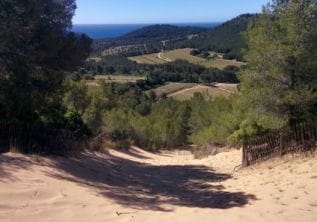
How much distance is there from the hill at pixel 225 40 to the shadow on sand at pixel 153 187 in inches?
3738

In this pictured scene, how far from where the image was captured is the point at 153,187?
43.3 ft

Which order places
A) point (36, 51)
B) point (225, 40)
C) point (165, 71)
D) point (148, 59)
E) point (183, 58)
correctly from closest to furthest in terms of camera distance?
point (36, 51) < point (165, 71) < point (225, 40) < point (183, 58) < point (148, 59)

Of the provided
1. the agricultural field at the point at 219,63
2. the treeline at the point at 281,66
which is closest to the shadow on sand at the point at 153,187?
the treeline at the point at 281,66

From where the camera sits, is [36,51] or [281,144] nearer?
[36,51]

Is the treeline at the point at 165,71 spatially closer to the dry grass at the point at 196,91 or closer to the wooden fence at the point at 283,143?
the dry grass at the point at 196,91

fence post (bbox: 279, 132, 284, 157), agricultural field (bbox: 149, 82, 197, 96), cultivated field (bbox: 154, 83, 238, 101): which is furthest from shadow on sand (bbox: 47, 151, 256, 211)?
agricultural field (bbox: 149, 82, 197, 96)

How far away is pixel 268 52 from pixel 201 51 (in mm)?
126541

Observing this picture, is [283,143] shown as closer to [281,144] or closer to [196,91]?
[281,144]

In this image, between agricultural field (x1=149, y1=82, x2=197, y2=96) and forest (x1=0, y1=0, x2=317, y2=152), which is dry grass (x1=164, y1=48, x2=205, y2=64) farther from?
forest (x1=0, y1=0, x2=317, y2=152)

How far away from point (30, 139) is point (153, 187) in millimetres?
3598

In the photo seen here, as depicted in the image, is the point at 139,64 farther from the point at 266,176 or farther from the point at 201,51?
the point at 266,176

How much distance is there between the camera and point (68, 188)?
31.4 feet

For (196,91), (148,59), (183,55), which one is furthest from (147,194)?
(183,55)

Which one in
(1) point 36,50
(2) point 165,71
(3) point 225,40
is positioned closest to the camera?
(1) point 36,50
